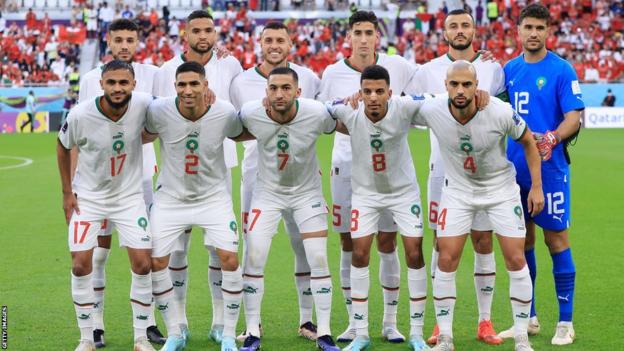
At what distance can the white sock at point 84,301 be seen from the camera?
740cm

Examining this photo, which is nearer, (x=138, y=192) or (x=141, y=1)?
(x=138, y=192)

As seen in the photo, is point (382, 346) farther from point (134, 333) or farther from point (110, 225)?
point (110, 225)

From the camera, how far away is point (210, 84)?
8.50 m

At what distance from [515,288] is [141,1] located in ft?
128

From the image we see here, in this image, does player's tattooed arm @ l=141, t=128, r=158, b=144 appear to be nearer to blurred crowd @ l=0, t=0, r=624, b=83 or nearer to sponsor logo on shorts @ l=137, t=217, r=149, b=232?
sponsor logo on shorts @ l=137, t=217, r=149, b=232

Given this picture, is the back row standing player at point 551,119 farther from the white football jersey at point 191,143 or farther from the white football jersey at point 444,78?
the white football jersey at point 191,143

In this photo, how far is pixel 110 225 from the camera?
805 centimetres

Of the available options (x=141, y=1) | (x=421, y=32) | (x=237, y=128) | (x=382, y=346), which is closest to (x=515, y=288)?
(x=382, y=346)

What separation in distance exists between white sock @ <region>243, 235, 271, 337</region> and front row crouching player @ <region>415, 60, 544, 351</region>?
1441 mm

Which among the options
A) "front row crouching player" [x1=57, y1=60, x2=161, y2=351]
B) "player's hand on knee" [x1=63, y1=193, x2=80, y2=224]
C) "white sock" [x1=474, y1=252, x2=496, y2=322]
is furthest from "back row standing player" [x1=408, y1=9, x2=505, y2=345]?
"player's hand on knee" [x1=63, y1=193, x2=80, y2=224]

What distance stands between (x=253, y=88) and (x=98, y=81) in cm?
136

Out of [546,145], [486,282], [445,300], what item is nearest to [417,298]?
[445,300]

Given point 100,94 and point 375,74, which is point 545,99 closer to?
point 375,74

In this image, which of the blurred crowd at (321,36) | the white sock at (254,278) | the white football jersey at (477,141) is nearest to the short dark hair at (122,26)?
the white sock at (254,278)
